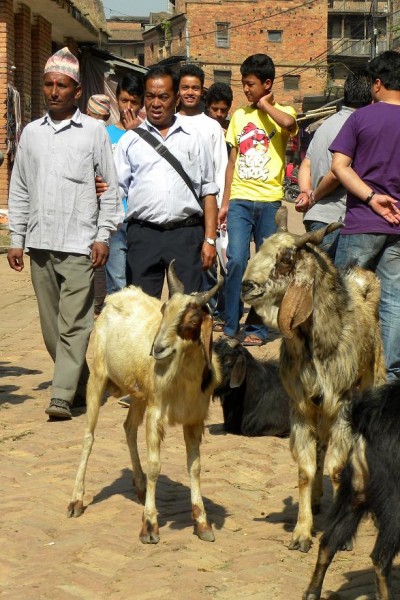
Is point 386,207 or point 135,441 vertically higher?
point 386,207

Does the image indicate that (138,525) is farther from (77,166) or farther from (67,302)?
(77,166)

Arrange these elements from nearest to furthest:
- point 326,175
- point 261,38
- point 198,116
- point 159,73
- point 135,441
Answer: point 135,441 → point 159,73 → point 326,175 → point 198,116 → point 261,38

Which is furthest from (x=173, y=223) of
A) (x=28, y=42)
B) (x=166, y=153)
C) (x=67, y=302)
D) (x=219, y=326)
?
(x=28, y=42)

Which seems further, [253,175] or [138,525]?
[253,175]

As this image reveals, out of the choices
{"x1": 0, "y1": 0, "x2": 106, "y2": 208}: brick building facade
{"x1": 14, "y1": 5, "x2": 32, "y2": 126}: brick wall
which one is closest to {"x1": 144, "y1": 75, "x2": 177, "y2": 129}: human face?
{"x1": 0, "y1": 0, "x2": 106, "y2": 208}: brick building facade

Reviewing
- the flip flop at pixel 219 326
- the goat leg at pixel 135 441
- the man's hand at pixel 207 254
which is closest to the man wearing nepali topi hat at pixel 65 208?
the man's hand at pixel 207 254

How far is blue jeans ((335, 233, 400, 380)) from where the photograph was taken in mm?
7066

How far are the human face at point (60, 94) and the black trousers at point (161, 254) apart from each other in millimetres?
1003

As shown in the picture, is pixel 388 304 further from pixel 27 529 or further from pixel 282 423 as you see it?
pixel 27 529

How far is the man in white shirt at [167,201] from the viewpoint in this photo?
7.59 m

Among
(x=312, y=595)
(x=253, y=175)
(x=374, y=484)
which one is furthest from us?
(x=253, y=175)

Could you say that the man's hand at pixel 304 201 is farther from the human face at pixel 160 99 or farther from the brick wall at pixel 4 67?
the brick wall at pixel 4 67

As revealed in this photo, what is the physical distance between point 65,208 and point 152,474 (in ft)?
9.45

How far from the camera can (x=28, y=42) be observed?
24.0 m
